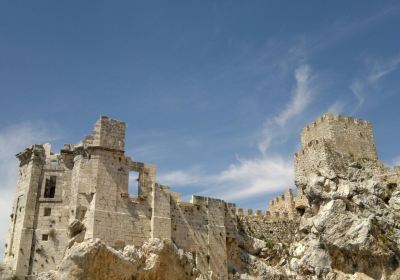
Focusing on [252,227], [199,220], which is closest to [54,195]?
[199,220]

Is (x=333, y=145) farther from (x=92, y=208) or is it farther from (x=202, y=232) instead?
(x=92, y=208)

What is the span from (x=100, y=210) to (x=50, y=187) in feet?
12.0

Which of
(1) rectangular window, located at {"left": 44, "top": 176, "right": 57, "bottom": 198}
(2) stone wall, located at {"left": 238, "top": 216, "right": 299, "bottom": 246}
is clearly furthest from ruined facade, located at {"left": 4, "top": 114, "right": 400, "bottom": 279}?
(2) stone wall, located at {"left": 238, "top": 216, "right": 299, "bottom": 246}

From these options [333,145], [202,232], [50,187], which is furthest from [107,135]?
[333,145]

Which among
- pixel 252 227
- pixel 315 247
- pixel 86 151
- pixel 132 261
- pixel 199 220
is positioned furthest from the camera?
pixel 252 227

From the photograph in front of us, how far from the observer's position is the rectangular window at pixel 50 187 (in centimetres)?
2894

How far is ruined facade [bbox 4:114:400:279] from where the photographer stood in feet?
90.3

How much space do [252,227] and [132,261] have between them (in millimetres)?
12351

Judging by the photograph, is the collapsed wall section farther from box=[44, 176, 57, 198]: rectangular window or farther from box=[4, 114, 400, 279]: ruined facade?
box=[44, 176, 57, 198]: rectangular window

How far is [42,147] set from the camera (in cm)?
2972

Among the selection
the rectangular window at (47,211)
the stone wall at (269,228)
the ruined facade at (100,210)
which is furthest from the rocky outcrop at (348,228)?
the rectangular window at (47,211)

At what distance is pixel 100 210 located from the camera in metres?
28.0

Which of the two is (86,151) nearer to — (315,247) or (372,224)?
(315,247)

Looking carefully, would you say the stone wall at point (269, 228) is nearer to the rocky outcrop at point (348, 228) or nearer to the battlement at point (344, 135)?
the rocky outcrop at point (348, 228)
